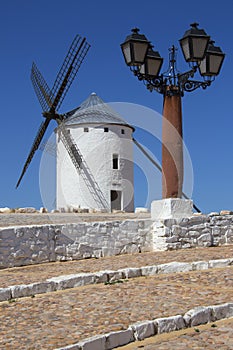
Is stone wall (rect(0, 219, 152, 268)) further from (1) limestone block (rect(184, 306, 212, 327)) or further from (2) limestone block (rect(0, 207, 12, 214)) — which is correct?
(2) limestone block (rect(0, 207, 12, 214))

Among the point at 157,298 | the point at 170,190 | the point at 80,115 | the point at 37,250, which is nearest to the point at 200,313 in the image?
the point at 157,298

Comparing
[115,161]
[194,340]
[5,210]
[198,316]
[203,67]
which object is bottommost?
[194,340]

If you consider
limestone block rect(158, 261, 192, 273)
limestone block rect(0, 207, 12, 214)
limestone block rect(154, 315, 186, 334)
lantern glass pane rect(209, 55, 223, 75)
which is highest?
lantern glass pane rect(209, 55, 223, 75)

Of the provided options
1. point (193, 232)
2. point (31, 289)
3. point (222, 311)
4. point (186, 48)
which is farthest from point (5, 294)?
point (186, 48)

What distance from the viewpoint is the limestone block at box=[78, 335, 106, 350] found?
492 centimetres

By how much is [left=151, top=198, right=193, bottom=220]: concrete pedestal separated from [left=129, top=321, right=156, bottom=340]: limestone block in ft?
20.7

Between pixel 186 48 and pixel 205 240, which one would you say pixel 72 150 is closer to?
pixel 205 240

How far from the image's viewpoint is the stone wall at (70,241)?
34.1ft

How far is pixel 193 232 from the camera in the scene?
11.8 meters

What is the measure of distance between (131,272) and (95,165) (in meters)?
22.1

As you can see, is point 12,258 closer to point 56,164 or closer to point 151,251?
point 151,251

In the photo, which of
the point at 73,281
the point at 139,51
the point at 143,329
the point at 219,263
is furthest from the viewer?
the point at 139,51

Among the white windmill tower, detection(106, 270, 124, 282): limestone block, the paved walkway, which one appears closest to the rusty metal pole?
the paved walkway

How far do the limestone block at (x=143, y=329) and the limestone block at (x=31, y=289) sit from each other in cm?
234
